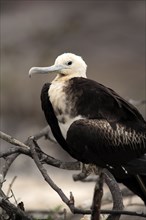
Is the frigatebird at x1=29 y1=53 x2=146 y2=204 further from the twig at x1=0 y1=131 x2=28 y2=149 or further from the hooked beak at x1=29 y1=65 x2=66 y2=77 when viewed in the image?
the twig at x1=0 y1=131 x2=28 y2=149

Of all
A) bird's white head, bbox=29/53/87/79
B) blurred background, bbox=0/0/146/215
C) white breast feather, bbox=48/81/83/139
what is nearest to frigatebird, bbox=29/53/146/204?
white breast feather, bbox=48/81/83/139

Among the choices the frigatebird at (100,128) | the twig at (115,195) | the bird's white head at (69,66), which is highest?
the bird's white head at (69,66)

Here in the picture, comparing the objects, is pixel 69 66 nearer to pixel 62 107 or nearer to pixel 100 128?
pixel 62 107

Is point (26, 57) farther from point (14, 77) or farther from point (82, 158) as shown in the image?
point (82, 158)

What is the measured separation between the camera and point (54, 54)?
35.6 feet

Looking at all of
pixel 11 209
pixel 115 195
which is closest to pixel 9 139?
pixel 11 209

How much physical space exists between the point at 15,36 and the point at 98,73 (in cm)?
194

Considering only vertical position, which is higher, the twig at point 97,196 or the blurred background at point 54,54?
the twig at point 97,196

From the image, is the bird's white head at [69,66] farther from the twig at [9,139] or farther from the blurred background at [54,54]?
the blurred background at [54,54]

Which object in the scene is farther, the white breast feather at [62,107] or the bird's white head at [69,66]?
the bird's white head at [69,66]

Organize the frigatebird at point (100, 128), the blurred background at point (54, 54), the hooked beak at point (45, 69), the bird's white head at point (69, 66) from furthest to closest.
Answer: the blurred background at point (54, 54) → the bird's white head at point (69, 66) → the hooked beak at point (45, 69) → the frigatebird at point (100, 128)

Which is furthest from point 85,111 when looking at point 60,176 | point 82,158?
point 60,176

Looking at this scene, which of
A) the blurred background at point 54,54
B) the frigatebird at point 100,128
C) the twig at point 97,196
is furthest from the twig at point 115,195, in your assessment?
the blurred background at point 54,54

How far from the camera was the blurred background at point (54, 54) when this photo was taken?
7.63 metres
